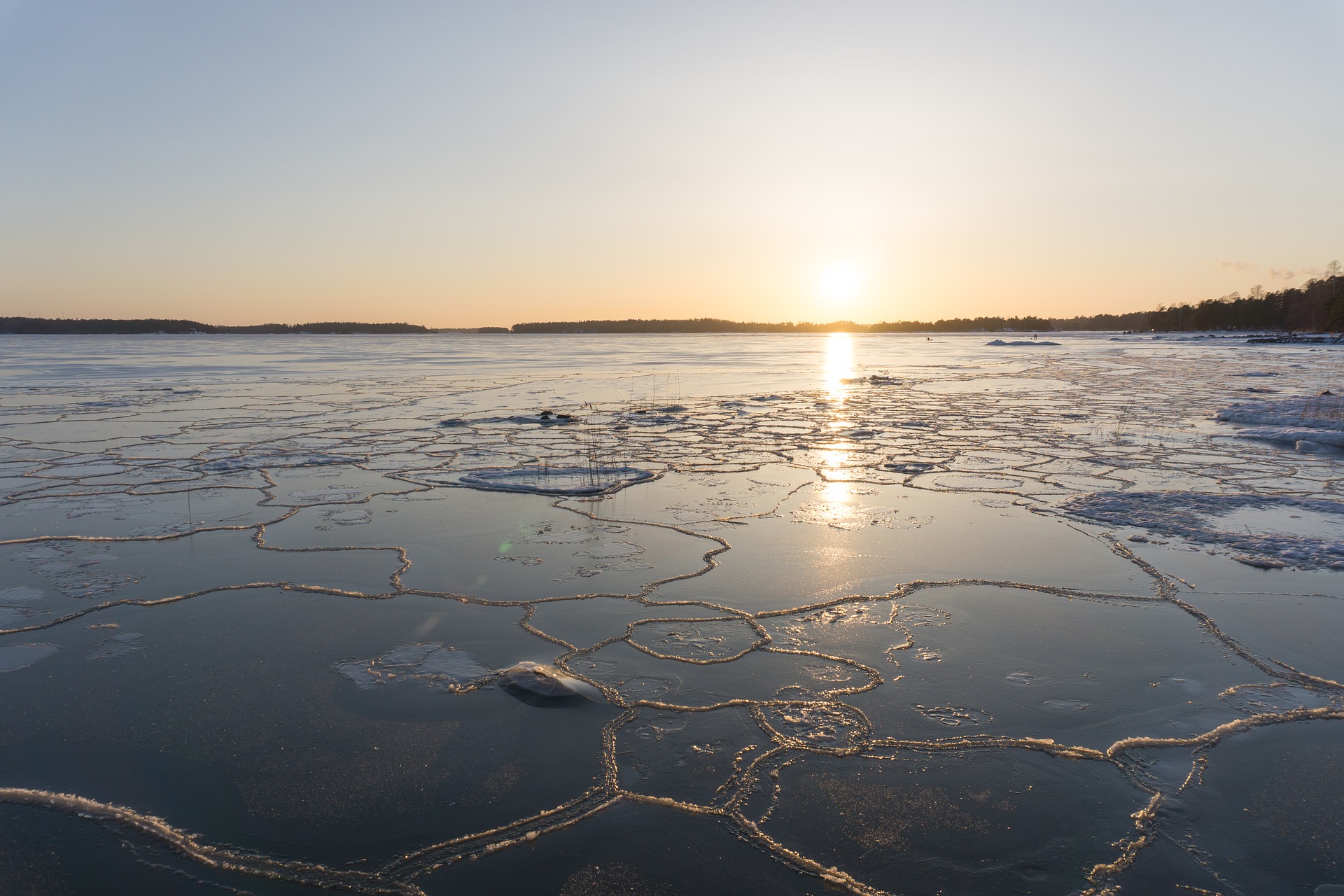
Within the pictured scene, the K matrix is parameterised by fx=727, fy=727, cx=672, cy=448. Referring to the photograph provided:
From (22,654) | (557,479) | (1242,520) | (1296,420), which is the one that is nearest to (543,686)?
(22,654)

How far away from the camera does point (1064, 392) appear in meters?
17.4

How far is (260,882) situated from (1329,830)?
3.22 meters

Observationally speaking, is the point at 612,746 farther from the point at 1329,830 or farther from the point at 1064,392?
the point at 1064,392

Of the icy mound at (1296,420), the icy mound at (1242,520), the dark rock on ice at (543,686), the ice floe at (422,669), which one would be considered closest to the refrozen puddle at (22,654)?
the ice floe at (422,669)

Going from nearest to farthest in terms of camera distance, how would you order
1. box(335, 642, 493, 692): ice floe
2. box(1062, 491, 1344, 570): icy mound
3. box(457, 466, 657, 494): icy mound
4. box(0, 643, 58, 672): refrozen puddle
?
box(335, 642, 493, 692): ice floe, box(0, 643, 58, 672): refrozen puddle, box(1062, 491, 1344, 570): icy mound, box(457, 466, 657, 494): icy mound

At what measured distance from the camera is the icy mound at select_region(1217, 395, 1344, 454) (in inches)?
361

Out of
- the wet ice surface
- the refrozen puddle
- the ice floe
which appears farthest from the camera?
the refrozen puddle

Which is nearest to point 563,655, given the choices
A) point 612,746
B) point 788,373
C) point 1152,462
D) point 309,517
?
point 612,746

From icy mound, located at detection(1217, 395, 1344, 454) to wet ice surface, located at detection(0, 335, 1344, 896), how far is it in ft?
5.03

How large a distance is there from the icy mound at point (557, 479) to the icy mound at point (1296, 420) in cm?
822

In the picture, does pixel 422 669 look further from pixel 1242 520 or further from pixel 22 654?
pixel 1242 520

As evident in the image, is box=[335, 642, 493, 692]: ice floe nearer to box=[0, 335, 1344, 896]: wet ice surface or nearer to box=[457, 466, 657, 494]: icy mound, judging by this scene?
box=[0, 335, 1344, 896]: wet ice surface

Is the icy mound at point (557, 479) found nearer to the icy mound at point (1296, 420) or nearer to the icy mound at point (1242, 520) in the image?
the icy mound at point (1242, 520)

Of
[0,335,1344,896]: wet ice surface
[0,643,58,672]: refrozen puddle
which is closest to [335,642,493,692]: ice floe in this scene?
[0,335,1344,896]: wet ice surface
